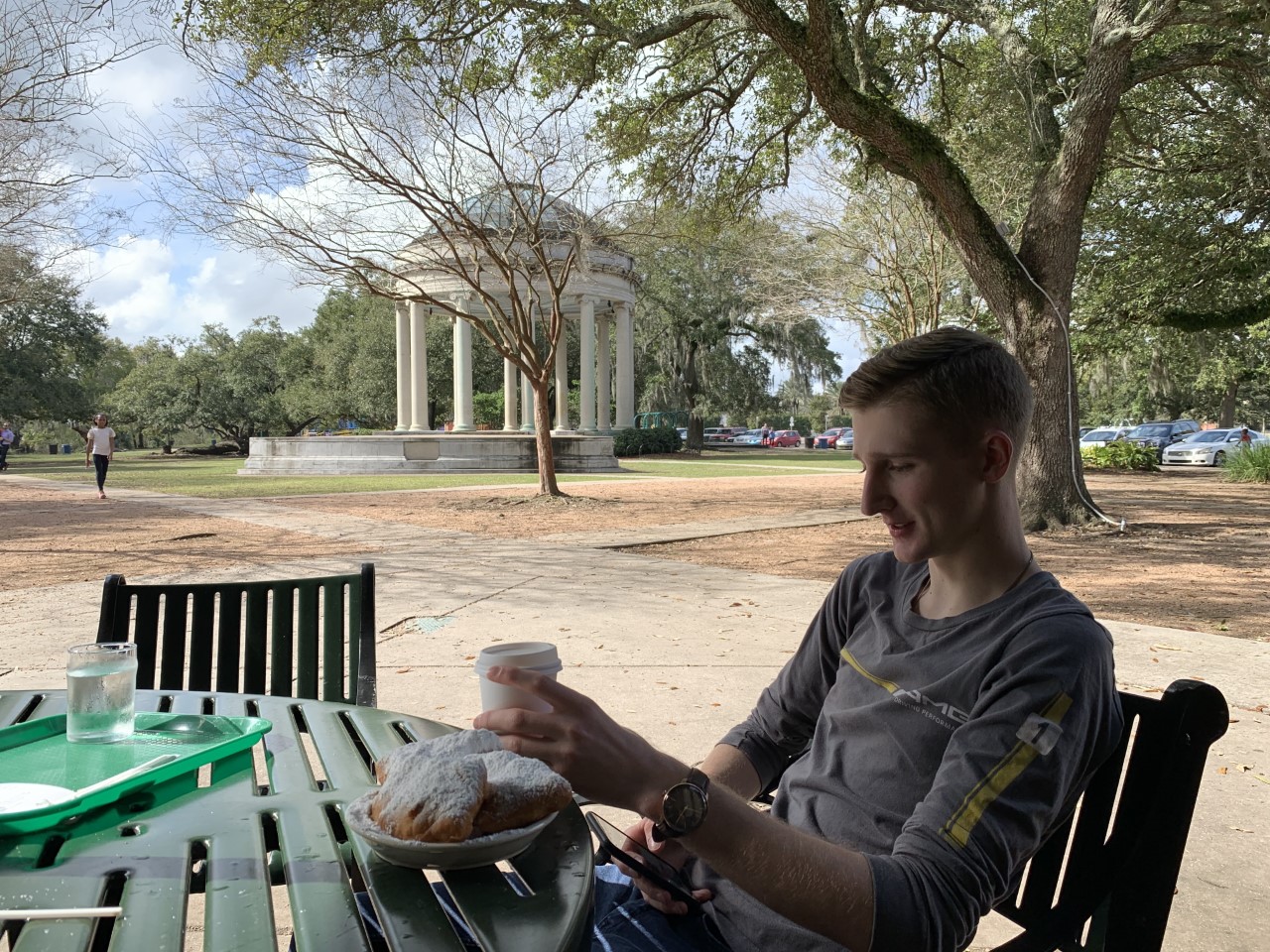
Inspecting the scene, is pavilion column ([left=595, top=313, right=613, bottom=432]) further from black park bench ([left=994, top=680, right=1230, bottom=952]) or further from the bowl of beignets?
the bowl of beignets

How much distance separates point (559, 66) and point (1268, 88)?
9.22m

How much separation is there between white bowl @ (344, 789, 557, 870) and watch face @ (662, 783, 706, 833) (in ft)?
0.66

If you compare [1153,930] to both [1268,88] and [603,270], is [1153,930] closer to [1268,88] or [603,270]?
[1268,88]

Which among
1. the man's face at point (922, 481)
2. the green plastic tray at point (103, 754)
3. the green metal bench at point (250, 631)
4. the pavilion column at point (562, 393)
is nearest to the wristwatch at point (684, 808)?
the man's face at point (922, 481)

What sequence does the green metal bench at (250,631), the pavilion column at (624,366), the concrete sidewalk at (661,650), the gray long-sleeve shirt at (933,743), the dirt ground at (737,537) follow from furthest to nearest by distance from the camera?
the pavilion column at (624,366)
the dirt ground at (737,537)
the concrete sidewalk at (661,650)
the green metal bench at (250,631)
the gray long-sleeve shirt at (933,743)

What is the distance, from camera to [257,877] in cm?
133

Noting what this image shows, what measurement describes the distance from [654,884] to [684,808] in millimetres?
605

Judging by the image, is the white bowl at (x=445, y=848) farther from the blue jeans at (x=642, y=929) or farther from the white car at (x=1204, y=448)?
the white car at (x=1204, y=448)

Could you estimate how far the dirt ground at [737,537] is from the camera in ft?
27.0

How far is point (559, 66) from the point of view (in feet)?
42.3

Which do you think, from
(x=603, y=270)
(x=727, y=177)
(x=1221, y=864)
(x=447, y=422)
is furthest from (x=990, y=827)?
(x=447, y=422)

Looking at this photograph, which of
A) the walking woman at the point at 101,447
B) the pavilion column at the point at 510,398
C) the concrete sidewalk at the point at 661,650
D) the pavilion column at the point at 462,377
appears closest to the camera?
the concrete sidewalk at the point at 661,650

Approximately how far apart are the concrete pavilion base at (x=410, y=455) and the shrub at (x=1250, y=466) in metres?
17.8

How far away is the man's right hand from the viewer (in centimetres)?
171
